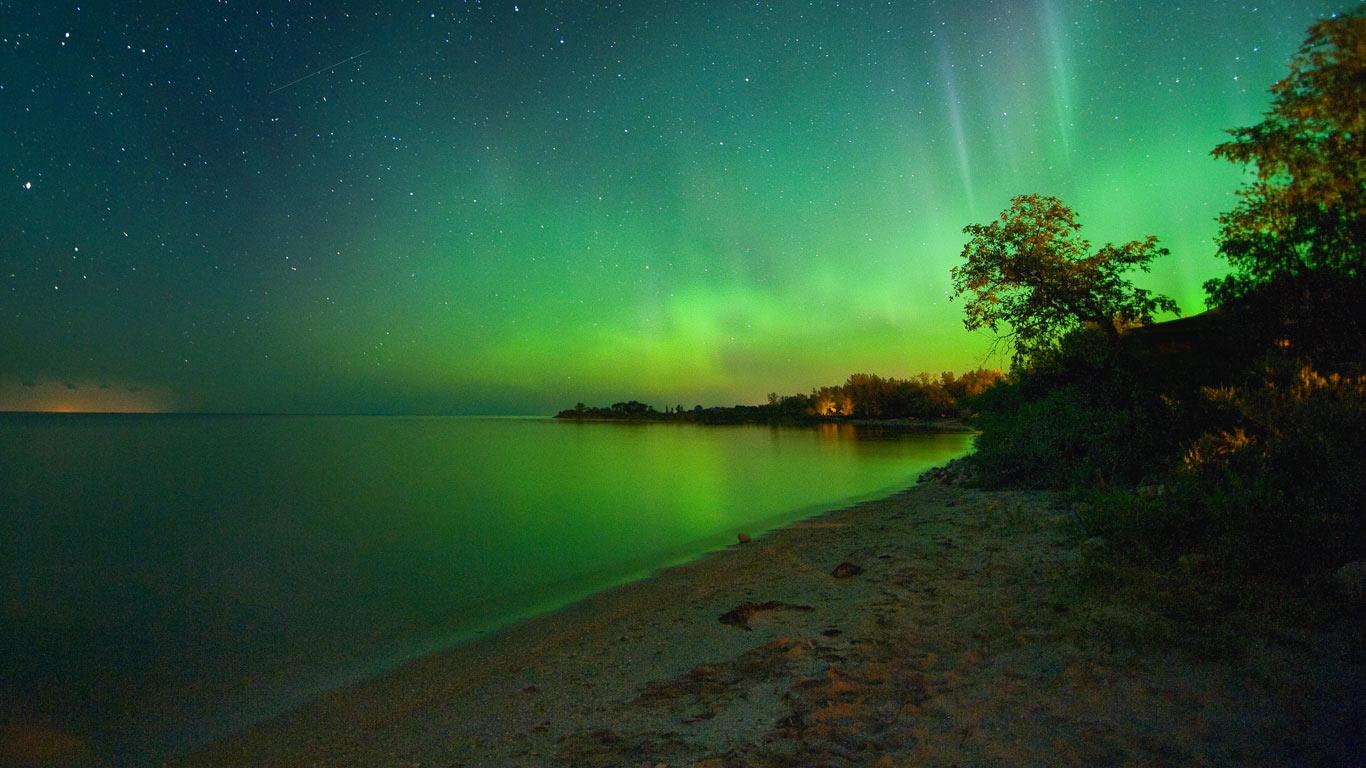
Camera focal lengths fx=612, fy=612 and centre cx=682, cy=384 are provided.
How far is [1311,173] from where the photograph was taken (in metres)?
8.02

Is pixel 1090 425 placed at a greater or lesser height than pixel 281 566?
A: greater

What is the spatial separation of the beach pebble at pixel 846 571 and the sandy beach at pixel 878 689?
0.50 metres

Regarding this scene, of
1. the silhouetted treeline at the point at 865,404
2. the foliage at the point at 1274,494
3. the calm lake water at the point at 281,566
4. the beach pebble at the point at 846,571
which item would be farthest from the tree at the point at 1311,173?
the silhouetted treeline at the point at 865,404

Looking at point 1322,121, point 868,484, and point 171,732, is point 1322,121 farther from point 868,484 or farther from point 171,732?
point 868,484

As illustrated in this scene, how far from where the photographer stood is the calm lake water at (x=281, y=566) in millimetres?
7520

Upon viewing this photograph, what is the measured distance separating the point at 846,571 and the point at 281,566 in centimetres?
1291

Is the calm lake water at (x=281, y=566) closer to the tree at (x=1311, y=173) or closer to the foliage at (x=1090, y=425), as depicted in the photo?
the foliage at (x=1090, y=425)

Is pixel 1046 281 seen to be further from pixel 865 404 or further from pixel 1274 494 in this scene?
pixel 865 404

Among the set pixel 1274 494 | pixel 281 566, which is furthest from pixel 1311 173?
pixel 281 566

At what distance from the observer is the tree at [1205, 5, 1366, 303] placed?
283 inches

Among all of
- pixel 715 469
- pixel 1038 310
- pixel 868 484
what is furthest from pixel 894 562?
pixel 715 469

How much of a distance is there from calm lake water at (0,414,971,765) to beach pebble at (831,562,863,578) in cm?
473

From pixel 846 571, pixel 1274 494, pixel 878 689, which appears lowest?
pixel 846 571

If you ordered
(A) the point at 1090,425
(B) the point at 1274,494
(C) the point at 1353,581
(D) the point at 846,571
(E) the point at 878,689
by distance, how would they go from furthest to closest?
(A) the point at 1090,425 → (D) the point at 846,571 → (B) the point at 1274,494 → (C) the point at 1353,581 → (E) the point at 878,689
